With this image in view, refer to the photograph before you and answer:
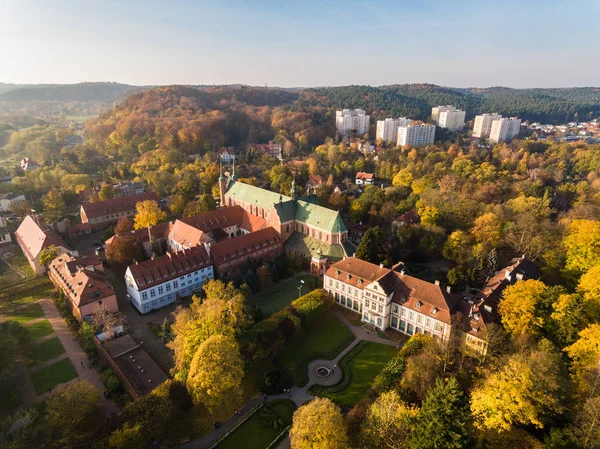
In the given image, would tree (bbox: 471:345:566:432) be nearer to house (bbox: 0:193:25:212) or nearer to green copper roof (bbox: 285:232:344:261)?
green copper roof (bbox: 285:232:344:261)

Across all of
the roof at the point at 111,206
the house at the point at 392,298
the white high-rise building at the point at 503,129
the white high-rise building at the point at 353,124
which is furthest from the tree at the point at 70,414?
the white high-rise building at the point at 503,129

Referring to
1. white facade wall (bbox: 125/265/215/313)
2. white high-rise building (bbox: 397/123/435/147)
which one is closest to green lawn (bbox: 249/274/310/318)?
white facade wall (bbox: 125/265/215/313)

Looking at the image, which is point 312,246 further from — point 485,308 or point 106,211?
point 106,211

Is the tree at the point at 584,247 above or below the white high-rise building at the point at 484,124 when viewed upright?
below

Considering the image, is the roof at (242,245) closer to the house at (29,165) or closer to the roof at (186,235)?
the roof at (186,235)

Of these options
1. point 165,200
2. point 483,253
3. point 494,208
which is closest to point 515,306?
point 483,253

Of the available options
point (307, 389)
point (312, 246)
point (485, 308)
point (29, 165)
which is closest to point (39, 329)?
point (307, 389)
